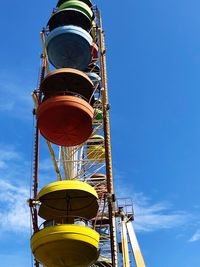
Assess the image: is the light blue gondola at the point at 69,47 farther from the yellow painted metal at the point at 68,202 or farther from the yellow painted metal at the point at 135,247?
the yellow painted metal at the point at 135,247

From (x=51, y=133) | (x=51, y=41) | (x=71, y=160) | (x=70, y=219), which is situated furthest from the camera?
(x=71, y=160)

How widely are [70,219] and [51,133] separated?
6.14m

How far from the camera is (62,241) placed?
19.6 meters

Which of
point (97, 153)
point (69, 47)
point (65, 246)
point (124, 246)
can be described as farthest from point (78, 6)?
point (65, 246)

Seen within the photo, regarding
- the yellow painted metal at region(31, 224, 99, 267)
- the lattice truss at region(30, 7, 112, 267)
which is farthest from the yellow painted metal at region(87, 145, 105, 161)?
the yellow painted metal at region(31, 224, 99, 267)

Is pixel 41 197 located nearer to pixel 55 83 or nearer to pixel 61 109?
pixel 61 109

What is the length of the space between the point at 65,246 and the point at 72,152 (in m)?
11.2

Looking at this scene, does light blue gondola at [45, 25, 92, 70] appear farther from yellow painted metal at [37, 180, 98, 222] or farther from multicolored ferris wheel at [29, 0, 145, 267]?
yellow painted metal at [37, 180, 98, 222]

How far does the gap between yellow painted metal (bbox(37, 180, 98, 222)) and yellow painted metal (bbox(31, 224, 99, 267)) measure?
6.27 feet

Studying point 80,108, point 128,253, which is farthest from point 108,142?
point 128,253

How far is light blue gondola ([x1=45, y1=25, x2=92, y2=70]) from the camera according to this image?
88.0 ft

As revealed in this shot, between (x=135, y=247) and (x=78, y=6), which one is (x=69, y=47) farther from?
(x=135, y=247)

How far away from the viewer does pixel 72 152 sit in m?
30.5

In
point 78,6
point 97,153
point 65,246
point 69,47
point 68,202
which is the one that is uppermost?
point 78,6
